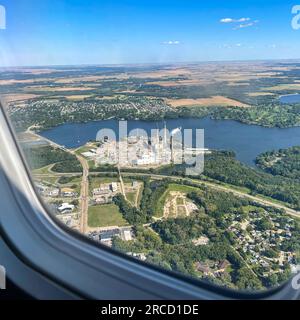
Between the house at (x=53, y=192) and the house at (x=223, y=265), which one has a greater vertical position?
the house at (x=53, y=192)

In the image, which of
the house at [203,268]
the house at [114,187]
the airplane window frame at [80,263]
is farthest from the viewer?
the house at [114,187]

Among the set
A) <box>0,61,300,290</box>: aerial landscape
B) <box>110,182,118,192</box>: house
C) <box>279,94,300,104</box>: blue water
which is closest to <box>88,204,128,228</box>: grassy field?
<box>0,61,300,290</box>: aerial landscape

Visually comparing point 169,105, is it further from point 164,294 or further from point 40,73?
point 164,294

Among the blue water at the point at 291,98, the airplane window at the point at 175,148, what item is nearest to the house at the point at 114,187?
the airplane window at the point at 175,148

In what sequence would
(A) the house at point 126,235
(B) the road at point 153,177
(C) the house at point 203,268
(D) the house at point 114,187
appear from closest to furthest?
(C) the house at point 203,268 → (B) the road at point 153,177 → (A) the house at point 126,235 → (D) the house at point 114,187

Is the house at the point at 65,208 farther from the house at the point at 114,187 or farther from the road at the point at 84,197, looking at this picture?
the house at the point at 114,187

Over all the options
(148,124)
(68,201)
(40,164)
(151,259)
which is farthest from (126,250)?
(148,124)

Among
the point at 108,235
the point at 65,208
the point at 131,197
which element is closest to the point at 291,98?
the point at 131,197

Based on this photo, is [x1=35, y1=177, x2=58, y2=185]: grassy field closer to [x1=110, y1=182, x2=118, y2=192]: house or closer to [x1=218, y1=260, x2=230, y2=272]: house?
[x1=110, y1=182, x2=118, y2=192]: house
